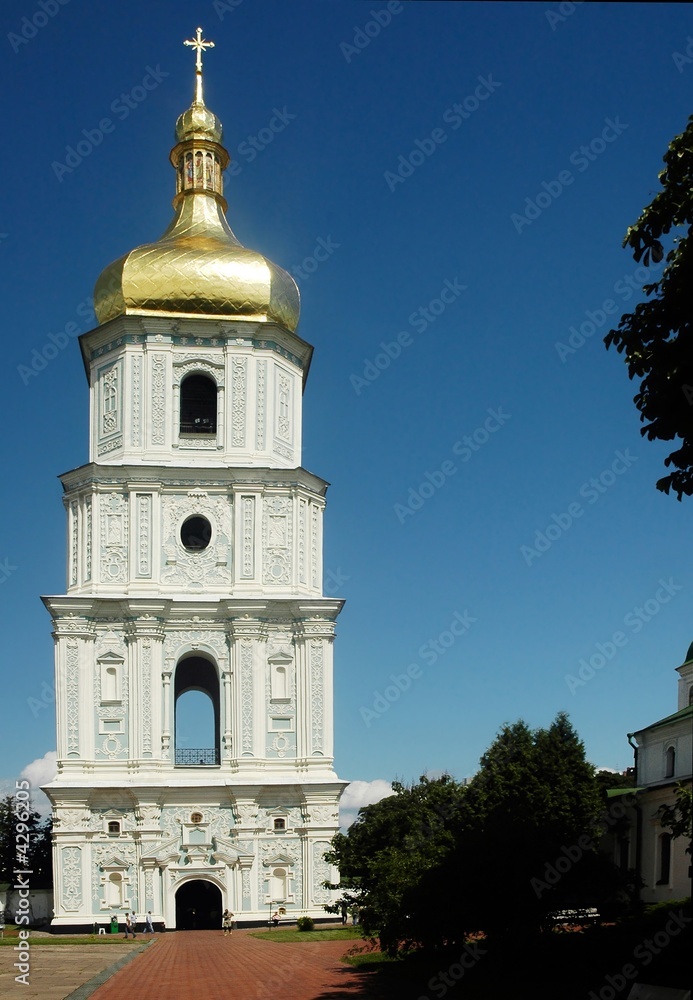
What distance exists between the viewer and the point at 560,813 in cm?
3766

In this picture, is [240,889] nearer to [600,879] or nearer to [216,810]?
[216,810]

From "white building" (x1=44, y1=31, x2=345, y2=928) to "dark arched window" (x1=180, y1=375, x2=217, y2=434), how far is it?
0.22 ft

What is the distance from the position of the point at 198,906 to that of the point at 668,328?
89.6 ft

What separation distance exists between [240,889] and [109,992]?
593 inches

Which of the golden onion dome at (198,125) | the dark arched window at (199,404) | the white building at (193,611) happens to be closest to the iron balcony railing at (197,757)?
the white building at (193,611)

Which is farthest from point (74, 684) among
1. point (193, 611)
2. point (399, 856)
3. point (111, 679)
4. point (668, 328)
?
point (668, 328)

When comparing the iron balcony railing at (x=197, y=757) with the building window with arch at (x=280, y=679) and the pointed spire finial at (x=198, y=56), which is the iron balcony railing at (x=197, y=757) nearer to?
the building window with arch at (x=280, y=679)

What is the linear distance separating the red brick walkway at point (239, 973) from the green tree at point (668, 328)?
985cm

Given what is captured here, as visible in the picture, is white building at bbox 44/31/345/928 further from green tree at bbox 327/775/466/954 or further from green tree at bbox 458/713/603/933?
green tree at bbox 458/713/603/933

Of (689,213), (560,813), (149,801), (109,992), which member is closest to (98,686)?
(149,801)

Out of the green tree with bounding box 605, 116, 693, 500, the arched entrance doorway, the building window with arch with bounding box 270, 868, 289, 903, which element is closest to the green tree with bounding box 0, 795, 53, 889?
the arched entrance doorway

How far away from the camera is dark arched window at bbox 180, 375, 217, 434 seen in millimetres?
39344

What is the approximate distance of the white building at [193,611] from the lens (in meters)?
34.6

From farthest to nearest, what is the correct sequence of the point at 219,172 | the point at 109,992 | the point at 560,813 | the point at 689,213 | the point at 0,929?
the point at 219,172 → the point at 560,813 → the point at 0,929 → the point at 109,992 → the point at 689,213
